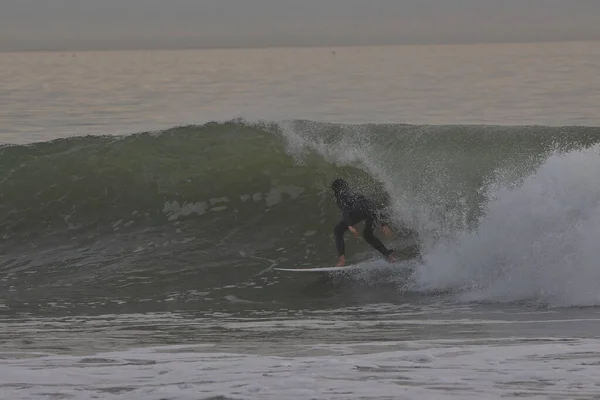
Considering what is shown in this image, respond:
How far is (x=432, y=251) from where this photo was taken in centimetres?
1388

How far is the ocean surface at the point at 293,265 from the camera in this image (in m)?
8.44

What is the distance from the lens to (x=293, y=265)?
1557cm

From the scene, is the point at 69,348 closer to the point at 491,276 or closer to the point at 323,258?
the point at 491,276

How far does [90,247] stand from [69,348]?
24.7ft

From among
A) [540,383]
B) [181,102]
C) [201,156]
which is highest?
[181,102]

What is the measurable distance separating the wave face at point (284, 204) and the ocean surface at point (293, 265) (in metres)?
0.04

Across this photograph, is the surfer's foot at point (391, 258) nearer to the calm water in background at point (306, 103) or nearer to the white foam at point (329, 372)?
the white foam at point (329, 372)

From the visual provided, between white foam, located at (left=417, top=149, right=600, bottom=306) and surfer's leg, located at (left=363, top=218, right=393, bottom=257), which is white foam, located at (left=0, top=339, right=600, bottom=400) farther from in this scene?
surfer's leg, located at (left=363, top=218, right=393, bottom=257)

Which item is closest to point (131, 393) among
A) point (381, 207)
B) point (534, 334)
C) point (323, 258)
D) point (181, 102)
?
point (534, 334)

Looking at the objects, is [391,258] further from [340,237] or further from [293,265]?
[293,265]

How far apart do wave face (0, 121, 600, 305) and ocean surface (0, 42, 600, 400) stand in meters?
0.04

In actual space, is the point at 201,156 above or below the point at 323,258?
above

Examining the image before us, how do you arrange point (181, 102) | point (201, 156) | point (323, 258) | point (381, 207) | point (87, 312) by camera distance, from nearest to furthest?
point (87, 312)
point (323, 258)
point (381, 207)
point (201, 156)
point (181, 102)

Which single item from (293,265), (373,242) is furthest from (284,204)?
(373,242)
